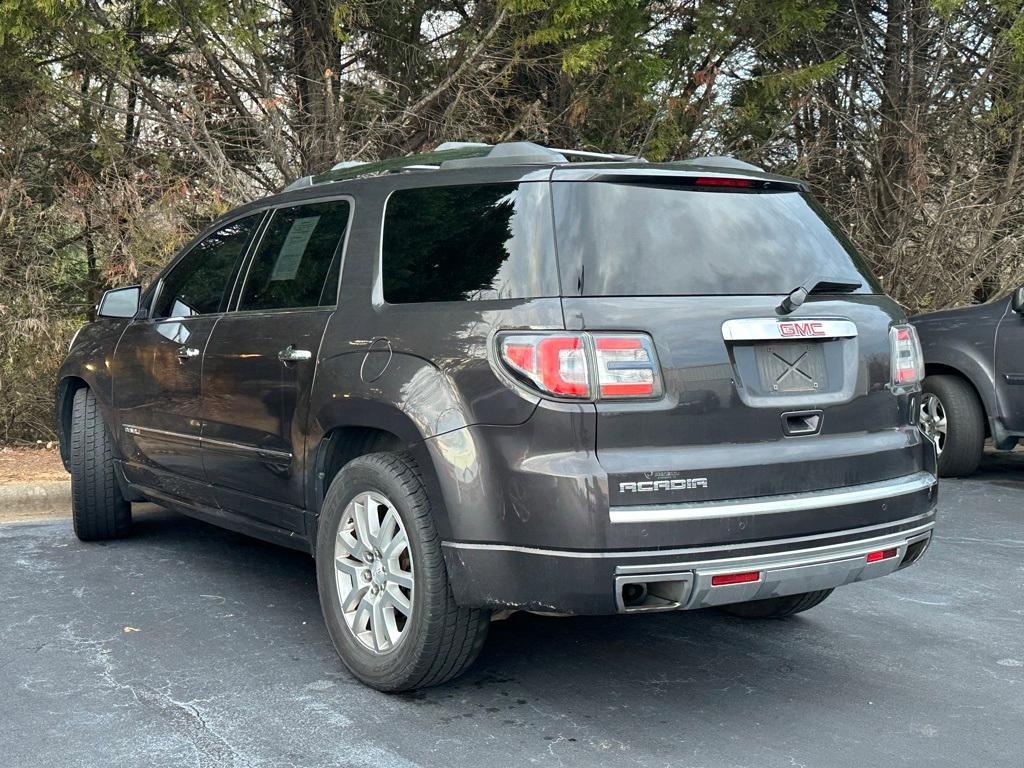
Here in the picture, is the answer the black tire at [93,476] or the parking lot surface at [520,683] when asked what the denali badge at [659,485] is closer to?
the parking lot surface at [520,683]

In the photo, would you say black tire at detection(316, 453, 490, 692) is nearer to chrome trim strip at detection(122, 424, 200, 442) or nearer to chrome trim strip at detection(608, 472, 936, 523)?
chrome trim strip at detection(608, 472, 936, 523)

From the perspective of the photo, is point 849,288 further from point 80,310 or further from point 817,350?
point 80,310

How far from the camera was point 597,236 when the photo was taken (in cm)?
367

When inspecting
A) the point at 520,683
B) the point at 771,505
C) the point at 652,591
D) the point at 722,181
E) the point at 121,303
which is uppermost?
the point at 722,181

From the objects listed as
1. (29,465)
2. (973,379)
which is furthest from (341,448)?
(973,379)

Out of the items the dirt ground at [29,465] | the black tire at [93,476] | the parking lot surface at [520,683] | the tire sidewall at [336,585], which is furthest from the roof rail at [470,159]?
the dirt ground at [29,465]

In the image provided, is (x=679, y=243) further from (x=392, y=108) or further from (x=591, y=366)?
(x=392, y=108)

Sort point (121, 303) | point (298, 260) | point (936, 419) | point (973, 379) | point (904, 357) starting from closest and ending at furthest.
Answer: point (904, 357) → point (298, 260) → point (121, 303) → point (973, 379) → point (936, 419)

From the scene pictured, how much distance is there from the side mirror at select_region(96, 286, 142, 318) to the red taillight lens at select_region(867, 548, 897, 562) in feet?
12.6

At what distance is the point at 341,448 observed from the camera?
4301 millimetres

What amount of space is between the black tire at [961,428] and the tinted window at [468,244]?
5.64m

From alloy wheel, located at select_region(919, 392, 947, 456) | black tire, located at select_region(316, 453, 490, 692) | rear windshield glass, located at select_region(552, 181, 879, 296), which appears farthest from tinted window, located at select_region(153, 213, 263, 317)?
alloy wheel, located at select_region(919, 392, 947, 456)

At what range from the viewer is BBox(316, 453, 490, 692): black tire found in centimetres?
371

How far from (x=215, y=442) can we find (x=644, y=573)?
234 cm
